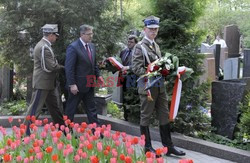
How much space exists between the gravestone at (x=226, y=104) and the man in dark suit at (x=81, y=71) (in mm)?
2186

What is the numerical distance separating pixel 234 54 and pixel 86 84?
49.2 ft

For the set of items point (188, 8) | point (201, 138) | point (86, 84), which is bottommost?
point (201, 138)

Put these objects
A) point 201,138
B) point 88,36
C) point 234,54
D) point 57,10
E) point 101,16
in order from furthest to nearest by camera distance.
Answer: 1. point 234,54
2. point 101,16
3. point 57,10
4. point 201,138
5. point 88,36

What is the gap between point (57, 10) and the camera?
→ 7879 millimetres

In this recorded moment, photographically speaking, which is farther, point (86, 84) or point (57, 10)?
point (57, 10)

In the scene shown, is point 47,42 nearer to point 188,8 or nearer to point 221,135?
point 188,8

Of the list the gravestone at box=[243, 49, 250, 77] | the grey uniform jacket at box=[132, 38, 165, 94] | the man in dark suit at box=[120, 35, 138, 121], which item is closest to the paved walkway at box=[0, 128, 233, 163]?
the grey uniform jacket at box=[132, 38, 165, 94]

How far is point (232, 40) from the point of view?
66.7 ft

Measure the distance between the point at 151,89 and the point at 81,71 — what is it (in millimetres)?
1468

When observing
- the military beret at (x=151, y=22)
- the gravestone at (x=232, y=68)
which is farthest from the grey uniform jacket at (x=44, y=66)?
the gravestone at (x=232, y=68)

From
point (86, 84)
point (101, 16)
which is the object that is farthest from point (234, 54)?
point (86, 84)

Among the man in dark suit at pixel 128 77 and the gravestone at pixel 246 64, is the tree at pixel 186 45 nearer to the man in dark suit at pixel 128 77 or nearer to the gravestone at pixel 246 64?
the man in dark suit at pixel 128 77

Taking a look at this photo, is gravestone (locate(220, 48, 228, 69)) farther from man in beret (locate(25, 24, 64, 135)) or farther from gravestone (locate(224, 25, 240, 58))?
man in beret (locate(25, 24, 64, 135))

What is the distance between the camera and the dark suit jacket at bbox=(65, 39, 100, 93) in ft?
21.3
